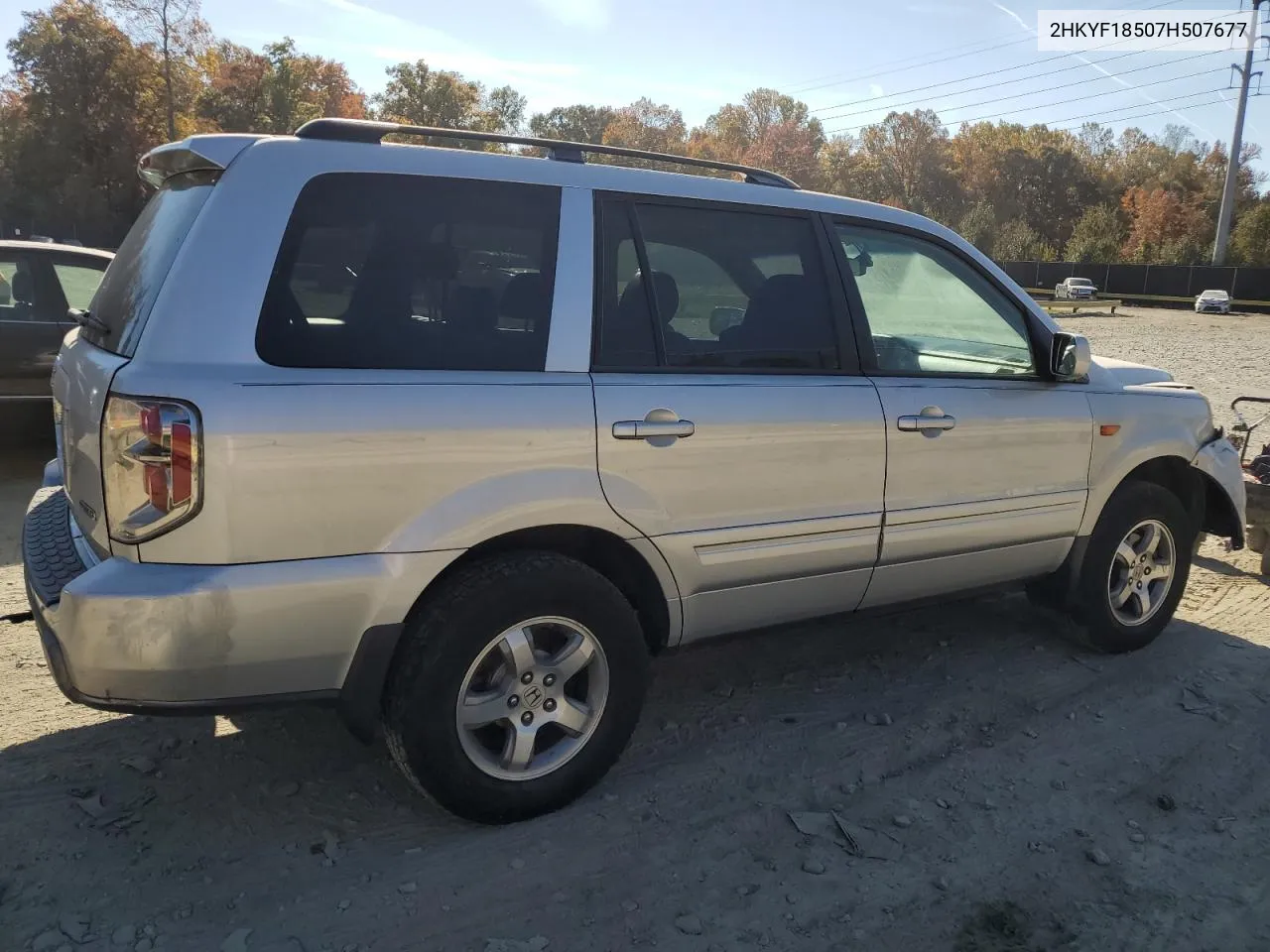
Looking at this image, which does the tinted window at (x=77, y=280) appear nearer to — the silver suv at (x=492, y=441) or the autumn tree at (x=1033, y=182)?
the silver suv at (x=492, y=441)

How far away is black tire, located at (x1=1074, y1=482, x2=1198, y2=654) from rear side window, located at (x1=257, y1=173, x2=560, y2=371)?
286 cm

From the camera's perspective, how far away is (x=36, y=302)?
7.06 m

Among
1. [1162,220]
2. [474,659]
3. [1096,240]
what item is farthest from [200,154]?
[1162,220]

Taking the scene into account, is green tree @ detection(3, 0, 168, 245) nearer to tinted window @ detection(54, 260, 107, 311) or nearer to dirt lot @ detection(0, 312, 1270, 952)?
tinted window @ detection(54, 260, 107, 311)

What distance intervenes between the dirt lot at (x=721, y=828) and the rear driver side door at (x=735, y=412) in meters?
0.61

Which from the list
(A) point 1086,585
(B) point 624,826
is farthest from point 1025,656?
(B) point 624,826

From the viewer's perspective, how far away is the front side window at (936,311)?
12.5 ft

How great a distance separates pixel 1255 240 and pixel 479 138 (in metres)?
65.6

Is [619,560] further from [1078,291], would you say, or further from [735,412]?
[1078,291]

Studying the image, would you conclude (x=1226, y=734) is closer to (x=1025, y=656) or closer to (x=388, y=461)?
(x=1025, y=656)

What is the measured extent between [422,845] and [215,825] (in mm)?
650

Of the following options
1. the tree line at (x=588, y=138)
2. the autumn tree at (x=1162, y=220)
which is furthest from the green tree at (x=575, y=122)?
the autumn tree at (x=1162, y=220)

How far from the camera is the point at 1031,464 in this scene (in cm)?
398

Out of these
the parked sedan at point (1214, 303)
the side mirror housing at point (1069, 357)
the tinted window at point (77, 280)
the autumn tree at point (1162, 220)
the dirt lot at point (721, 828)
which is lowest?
the dirt lot at point (721, 828)
